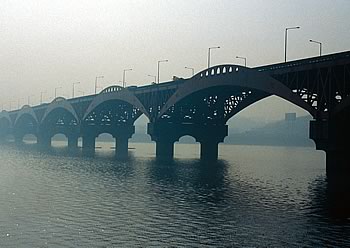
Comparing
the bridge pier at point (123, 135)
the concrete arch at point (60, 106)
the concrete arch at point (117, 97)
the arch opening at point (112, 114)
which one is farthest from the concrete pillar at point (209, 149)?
the concrete arch at point (60, 106)

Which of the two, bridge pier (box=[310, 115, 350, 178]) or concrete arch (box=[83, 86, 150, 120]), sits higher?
concrete arch (box=[83, 86, 150, 120])

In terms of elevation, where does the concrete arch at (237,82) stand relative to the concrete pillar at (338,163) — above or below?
above

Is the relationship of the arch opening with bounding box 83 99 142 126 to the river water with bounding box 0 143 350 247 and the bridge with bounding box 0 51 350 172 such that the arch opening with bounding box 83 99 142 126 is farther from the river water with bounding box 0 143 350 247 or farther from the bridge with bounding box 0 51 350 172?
the river water with bounding box 0 143 350 247

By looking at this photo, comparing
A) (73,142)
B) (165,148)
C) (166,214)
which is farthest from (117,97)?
(166,214)

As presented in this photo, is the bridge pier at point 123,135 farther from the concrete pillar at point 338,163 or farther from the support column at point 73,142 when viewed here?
the concrete pillar at point 338,163

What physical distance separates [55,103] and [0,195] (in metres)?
139

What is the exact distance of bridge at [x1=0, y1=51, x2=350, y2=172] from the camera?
217 feet

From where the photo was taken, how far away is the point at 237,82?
3204 inches

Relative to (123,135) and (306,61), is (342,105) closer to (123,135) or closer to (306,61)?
(306,61)

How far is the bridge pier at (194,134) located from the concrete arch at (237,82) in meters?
10.5

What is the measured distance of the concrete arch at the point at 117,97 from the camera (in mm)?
117625

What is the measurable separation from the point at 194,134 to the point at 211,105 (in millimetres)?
8539

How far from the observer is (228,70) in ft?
276

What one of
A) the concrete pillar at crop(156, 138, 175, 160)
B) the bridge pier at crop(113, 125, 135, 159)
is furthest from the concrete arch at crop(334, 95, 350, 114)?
the bridge pier at crop(113, 125, 135, 159)
